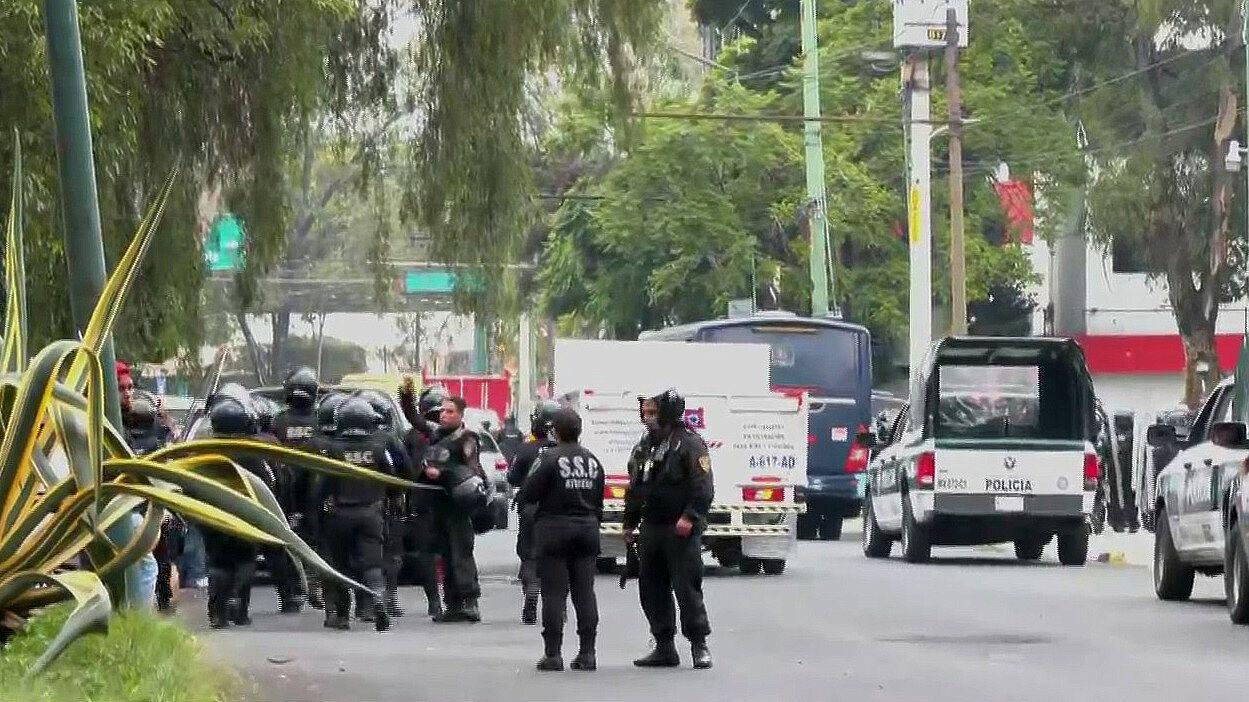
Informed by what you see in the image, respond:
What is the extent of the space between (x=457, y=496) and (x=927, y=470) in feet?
28.0

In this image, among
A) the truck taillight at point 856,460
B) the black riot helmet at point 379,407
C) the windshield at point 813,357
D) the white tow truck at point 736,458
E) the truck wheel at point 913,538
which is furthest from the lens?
the windshield at point 813,357

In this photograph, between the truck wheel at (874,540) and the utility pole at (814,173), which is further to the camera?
the utility pole at (814,173)

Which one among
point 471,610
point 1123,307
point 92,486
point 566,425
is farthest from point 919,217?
point 92,486

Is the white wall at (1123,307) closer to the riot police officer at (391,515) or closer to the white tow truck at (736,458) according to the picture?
the white tow truck at (736,458)

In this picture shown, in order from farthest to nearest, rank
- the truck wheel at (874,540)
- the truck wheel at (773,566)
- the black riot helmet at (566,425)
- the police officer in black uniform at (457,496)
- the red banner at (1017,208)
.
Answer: the red banner at (1017,208) < the truck wheel at (874,540) < the truck wheel at (773,566) < the police officer in black uniform at (457,496) < the black riot helmet at (566,425)

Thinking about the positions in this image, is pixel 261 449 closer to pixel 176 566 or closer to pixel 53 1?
pixel 53 1

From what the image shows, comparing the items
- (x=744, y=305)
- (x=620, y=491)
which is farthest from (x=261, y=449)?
(x=744, y=305)

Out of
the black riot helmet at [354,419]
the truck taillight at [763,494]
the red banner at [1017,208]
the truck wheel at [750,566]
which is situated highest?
the red banner at [1017,208]

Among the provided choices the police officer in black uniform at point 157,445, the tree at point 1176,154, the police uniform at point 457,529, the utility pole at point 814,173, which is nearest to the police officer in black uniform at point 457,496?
the police uniform at point 457,529

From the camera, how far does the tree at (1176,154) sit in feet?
147

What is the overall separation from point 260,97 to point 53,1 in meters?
8.36

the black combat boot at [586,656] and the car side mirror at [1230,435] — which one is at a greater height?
the car side mirror at [1230,435]

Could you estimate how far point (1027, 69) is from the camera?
46.8 metres

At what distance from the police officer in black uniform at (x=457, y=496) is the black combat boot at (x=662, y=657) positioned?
379cm
